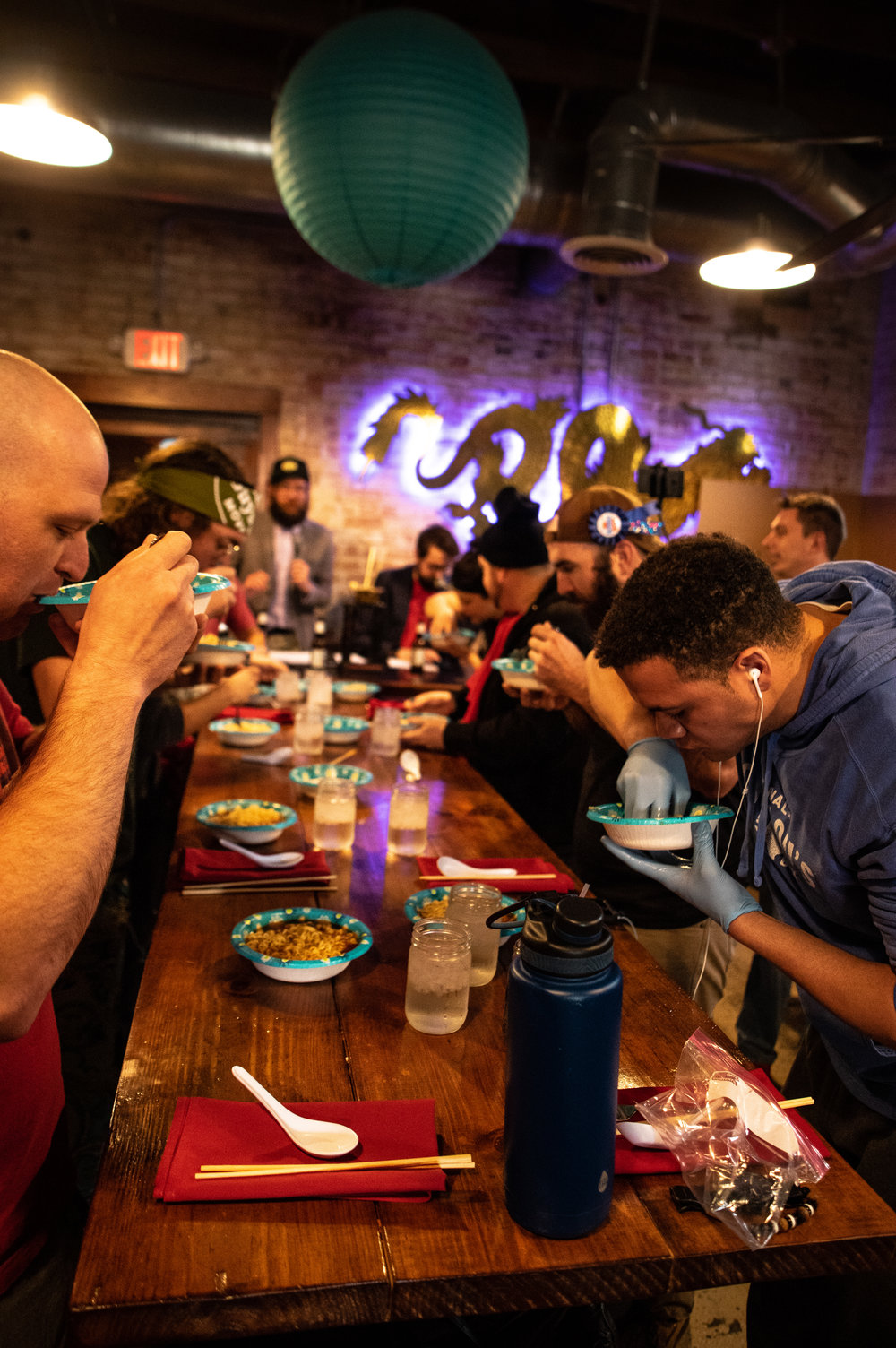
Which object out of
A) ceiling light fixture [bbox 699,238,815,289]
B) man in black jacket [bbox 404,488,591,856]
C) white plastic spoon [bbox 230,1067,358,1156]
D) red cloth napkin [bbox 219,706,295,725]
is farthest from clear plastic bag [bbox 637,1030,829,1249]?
ceiling light fixture [bbox 699,238,815,289]

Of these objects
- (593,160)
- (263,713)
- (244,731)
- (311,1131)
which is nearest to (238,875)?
(311,1131)

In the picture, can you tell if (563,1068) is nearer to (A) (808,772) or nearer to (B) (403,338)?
(A) (808,772)

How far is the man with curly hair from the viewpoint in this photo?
1385mm

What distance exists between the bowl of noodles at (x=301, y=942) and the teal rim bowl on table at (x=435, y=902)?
105mm

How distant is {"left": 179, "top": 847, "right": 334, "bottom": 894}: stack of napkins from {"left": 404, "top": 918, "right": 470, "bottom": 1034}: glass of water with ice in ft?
1.77

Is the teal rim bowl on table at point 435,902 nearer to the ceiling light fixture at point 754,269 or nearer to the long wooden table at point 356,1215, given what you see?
the long wooden table at point 356,1215

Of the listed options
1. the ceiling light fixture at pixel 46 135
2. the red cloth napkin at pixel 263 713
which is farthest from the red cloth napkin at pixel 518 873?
the ceiling light fixture at pixel 46 135

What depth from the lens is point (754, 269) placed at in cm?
402

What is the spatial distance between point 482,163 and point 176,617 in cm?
244

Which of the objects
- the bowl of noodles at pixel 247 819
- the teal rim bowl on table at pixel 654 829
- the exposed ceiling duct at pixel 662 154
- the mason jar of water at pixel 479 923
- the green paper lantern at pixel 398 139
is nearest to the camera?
the teal rim bowl on table at pixel 654 829

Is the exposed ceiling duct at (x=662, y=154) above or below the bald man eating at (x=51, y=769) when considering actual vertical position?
above

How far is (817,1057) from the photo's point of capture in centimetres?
170

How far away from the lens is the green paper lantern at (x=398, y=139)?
2799mm

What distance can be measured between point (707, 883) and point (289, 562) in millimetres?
5279
